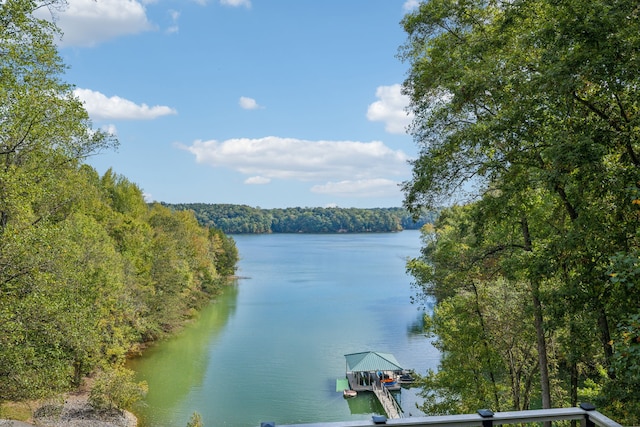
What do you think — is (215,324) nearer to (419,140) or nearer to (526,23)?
(419,140)

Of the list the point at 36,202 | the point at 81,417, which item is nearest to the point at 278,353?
the point at 81,417

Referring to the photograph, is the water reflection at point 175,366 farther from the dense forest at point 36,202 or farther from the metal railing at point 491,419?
the metal railing at point 491,419

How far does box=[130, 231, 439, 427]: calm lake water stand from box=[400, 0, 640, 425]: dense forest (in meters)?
3.79

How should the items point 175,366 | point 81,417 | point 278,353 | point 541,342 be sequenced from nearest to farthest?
1. point 541,342
2. point 81,417
3. point 175,366
4. point 278,353

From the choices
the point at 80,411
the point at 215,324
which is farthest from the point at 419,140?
the point at 215,324

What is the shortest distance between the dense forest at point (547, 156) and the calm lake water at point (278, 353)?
3793 millimetres

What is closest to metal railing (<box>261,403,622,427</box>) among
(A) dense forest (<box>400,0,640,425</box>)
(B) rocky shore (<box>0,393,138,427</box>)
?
(A) dense forest (<box>400,0,640,425</box>)

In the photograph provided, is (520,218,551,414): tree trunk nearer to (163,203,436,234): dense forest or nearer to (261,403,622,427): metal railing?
(261,403,622,427): metal railing

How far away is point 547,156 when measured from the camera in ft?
16.8

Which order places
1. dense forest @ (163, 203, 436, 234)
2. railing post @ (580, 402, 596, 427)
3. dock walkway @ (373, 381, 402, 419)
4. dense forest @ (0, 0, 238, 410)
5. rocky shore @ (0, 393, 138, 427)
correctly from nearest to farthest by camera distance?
1. railing post @ (580, 402, 596, 427)
2. dense forest @ (0, 0, 238, 410)
3. rocky shore @ (0, 393, 138, 427)
4. dock walkway @ (373, 381, 402, 419)
5. dense forest @ (163, 203, 436, 234)

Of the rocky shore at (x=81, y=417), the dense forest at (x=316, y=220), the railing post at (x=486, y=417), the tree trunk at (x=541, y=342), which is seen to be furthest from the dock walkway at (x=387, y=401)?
the dense forest at (x=316, y=220)

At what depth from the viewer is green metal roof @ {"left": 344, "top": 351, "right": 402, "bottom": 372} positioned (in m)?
19.7

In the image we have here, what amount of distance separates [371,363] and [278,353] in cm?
603

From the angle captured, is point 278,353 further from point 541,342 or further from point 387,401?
point 541,342
